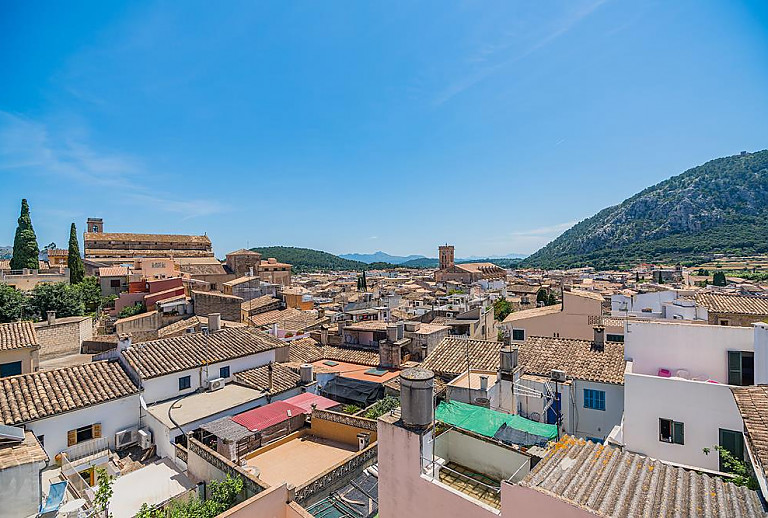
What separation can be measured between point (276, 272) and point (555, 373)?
5086 cm

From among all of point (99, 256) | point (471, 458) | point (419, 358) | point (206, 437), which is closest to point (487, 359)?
point (419, 358)

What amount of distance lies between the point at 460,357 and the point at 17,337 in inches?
734

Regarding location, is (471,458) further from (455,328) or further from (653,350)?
(455,328)

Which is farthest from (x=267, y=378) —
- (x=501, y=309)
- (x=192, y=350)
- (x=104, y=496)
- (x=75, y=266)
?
(x=75, y=266)

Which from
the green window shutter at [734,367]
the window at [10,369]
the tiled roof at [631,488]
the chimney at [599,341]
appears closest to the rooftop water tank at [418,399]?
the tiled roof at [631,488]

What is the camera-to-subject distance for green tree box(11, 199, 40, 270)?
42625mm

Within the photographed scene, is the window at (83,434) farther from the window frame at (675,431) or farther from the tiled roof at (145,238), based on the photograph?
the tiled roof at (145,238)

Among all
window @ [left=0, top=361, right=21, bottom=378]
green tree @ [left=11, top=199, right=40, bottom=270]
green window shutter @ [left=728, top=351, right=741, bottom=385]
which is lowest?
window @ [left=0, top=361, right=21, bottom=378]

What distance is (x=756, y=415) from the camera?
577 cm

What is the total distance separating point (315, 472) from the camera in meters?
9.46

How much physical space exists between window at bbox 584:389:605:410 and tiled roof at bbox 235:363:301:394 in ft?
34.3

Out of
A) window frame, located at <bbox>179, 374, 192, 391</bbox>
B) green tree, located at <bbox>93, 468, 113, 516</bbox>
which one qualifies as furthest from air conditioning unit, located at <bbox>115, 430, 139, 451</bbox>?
green tree, located at <bbox>93, 468, 113, 516</bbox>

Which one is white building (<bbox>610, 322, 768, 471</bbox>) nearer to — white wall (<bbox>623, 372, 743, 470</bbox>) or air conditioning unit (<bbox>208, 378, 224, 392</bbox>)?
white wall (<bbox>623, 372, 743, 470</bbox>)

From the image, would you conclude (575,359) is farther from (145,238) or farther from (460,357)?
(145,238)
